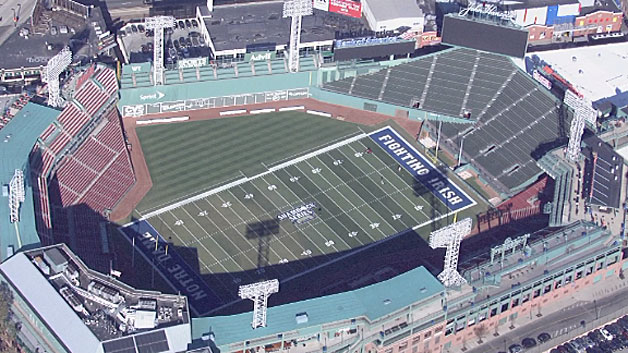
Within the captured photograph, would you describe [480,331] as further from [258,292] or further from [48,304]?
[48,304]

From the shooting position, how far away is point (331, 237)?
631 feet

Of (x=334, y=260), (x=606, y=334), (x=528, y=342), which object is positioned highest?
(x=334, y=260)

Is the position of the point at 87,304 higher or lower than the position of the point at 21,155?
lower

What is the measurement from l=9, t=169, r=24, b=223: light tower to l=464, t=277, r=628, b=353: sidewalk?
218 ft

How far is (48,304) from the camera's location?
159250 millimetres

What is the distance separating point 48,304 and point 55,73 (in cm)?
4854

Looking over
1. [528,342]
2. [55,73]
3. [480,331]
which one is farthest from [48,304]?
[528,342]

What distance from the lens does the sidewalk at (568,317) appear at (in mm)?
178250

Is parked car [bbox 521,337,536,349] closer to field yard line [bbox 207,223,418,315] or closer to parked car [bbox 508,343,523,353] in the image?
parked car [bbox 508,343,523,353]

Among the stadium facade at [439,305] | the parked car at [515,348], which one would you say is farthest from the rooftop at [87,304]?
the parked car at [515,348]

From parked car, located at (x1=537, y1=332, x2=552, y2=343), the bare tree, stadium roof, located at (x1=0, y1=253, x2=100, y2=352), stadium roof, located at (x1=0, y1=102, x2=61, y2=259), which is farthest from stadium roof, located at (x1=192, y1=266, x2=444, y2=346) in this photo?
stadium roof, located at (x1=0, y1=102, x2=61, y2=259)

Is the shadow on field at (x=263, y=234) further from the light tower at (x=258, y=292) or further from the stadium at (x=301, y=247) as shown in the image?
the light tower at (x=258, y=292)

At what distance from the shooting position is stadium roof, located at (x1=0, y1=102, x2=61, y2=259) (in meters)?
170

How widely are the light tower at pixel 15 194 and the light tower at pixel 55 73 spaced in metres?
25.3
